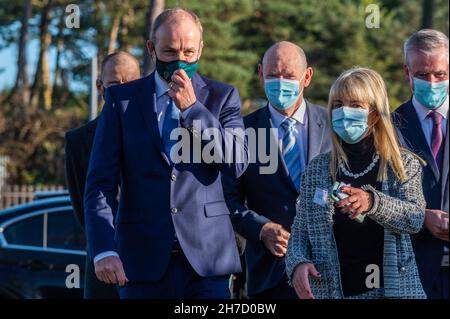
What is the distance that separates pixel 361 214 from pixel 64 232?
18.3ft

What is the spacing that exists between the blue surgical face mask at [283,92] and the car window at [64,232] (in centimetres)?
390

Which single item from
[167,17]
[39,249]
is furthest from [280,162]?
[39,249]

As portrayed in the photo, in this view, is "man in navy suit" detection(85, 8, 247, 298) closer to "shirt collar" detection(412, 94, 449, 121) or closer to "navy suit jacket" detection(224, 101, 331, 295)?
"navy suit jacket" detection(224, 101, 331, 295)

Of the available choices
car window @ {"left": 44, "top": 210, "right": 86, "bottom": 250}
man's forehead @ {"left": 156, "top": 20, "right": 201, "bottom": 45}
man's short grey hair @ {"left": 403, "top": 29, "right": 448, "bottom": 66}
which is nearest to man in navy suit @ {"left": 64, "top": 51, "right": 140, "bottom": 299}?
man's forehead @ {"left": 156, "top": 20, "right": 201, "bottom": 45}

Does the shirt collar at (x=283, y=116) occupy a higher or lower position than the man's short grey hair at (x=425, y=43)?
lower

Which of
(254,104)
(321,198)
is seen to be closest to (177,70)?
(321,198)

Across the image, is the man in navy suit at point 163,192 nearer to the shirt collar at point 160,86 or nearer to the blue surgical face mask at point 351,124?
the shirt collar at point 160,86

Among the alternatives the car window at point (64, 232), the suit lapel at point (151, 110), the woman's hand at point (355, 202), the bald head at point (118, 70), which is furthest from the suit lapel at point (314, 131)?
the car window at point (64, 232)

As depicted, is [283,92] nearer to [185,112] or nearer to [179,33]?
[179,33]

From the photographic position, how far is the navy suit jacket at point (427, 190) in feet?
17.9

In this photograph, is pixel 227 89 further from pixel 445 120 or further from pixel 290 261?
pixel 445 120

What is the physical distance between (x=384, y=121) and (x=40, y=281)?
17.8 ft

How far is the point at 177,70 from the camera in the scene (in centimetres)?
466

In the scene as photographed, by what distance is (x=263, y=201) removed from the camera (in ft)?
19.6
